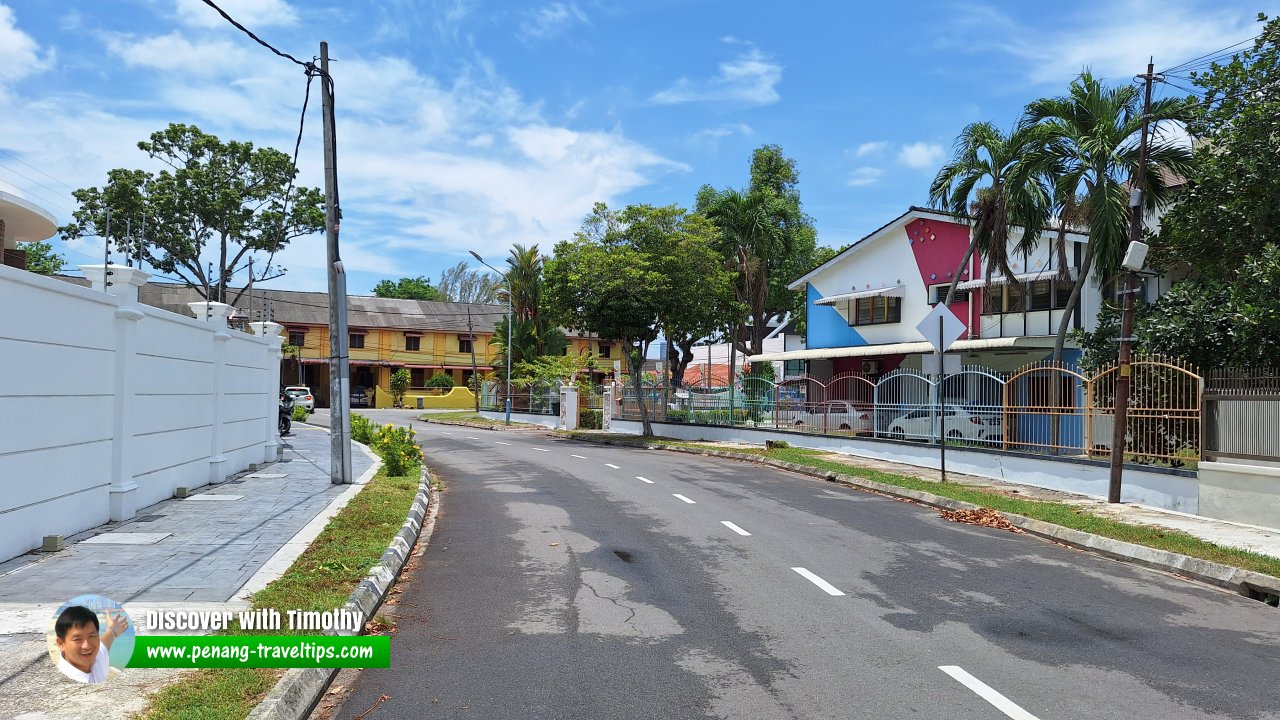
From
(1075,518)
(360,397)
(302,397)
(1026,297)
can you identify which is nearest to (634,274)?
(1026,297)

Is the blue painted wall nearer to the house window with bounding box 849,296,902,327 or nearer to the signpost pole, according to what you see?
the house window with bounding box 849,296,902,327

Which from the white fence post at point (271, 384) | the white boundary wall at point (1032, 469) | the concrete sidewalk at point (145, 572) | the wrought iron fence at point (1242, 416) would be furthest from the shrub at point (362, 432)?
the wrought iron fence at point (1242, 416)

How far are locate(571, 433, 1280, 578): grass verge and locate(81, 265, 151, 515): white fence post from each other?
12.0 m

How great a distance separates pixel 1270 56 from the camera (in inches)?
571

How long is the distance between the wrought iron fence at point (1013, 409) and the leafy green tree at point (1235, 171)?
7.43ft

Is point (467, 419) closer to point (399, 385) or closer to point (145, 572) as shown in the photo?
point (399, 385)

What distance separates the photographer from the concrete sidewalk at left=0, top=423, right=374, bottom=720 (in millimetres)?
5121

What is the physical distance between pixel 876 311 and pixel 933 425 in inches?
467

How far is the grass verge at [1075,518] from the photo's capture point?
31.7 ft

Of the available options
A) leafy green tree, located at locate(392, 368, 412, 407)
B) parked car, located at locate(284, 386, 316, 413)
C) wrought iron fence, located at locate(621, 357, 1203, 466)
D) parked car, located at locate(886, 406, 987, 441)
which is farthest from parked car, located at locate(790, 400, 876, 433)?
leafy green tree, located at locate(392, 368, 412, 407)

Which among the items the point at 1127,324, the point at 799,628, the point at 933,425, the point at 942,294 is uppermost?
the point at 942,294

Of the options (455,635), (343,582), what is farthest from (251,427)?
(455,635)

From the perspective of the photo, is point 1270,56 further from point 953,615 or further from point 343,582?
point 343,582

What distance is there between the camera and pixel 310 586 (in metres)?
7.61
